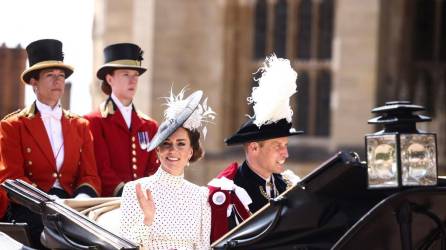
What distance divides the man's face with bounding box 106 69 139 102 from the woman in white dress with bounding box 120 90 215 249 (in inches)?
58.9

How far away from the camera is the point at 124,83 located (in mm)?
9266

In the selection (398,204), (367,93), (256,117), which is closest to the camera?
(398,204)

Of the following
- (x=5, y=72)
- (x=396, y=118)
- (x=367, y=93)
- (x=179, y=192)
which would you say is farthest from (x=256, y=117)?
(x=367, y=93)

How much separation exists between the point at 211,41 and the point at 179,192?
Answer: 14.6 m

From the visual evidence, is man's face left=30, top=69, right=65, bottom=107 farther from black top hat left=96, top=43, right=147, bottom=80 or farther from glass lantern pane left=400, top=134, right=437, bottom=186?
glass lantern pane left=400, top=134, right=437, bottom=186

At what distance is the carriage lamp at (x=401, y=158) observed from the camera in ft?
22.1

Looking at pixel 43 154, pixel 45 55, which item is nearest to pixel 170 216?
pixel 43 154

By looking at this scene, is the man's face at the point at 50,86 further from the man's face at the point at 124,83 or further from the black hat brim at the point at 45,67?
the man's face at the point at 124,83

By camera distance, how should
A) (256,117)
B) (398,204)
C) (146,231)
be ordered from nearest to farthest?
(398,204)
(146,231)
(256,117)

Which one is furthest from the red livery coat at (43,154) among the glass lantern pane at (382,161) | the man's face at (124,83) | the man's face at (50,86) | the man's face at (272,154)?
the glass lantern pane at (382,161)

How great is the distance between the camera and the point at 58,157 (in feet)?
29.2

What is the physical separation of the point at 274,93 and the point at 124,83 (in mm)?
1588

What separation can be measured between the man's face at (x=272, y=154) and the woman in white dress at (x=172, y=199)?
0.39 m

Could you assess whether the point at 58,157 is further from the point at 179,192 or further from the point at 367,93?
the point at 367,93
